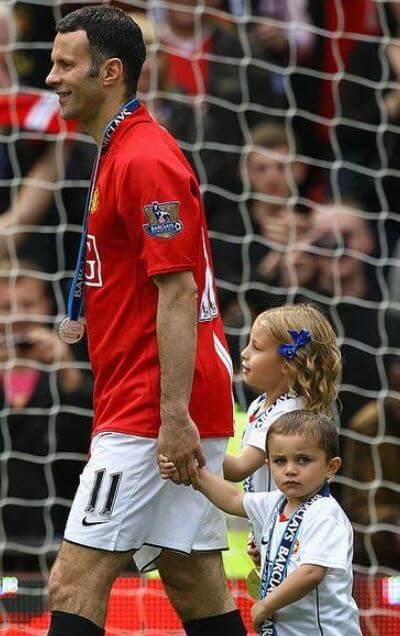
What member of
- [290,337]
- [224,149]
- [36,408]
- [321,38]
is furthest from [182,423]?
[321,38]

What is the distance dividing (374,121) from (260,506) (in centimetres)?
324

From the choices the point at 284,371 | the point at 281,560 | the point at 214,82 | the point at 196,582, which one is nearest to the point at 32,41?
the point at 214,82

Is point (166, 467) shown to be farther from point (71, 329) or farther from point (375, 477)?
point (375, 477)

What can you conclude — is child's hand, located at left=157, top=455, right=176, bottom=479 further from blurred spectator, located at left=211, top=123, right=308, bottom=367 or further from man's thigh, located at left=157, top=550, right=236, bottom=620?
blurred spectator, located at left=211, top=123, right=308, bottom=367

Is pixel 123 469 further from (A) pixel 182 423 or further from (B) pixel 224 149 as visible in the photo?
(B) pixel 224 149

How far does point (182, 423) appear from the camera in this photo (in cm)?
334

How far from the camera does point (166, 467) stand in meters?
3.35

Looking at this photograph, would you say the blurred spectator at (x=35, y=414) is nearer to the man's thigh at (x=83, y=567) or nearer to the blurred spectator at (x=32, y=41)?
the blurred spectator at (x=32, y=41)

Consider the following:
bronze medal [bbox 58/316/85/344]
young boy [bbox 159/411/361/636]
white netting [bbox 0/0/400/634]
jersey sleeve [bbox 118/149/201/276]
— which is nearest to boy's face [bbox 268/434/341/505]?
young boy [bbox 159/411/361/636]

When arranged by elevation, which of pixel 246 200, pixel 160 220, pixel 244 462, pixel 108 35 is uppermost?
pixel 246 200

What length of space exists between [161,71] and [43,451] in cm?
168

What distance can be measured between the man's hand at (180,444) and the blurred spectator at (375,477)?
2648 mm

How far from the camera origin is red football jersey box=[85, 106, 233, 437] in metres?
3.37

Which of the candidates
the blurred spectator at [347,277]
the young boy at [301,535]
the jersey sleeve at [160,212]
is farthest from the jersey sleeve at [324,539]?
the blurred spectator at [347,277]
